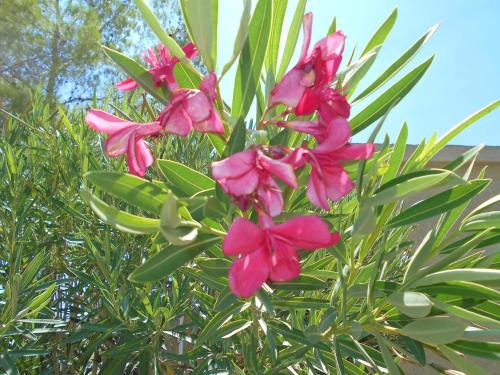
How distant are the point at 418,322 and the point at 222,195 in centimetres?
43

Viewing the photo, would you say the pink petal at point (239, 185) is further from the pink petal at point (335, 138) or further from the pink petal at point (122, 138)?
the pink petal at point (122, 138)

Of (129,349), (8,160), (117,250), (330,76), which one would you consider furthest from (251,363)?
(8,160)

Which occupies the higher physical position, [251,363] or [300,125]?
[300,125]

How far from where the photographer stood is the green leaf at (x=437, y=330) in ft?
3.11

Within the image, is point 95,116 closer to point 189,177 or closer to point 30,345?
point 189,177

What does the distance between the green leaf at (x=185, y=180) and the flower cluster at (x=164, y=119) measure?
0.21 feet

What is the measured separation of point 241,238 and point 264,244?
0.04 meters

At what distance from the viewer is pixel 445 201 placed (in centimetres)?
113

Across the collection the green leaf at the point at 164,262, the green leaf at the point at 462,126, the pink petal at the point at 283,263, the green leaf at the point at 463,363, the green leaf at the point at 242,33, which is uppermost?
the green leaf at the point at 242,33

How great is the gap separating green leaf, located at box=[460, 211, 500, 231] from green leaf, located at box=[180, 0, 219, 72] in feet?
1.90

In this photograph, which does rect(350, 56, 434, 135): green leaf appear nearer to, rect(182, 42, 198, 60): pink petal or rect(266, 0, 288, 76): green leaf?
rect(266, 0, 288, 76): green leaf

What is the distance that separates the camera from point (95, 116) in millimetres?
952

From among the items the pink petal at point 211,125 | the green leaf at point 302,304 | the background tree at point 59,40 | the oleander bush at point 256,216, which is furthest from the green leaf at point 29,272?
the background tree at point 59,40

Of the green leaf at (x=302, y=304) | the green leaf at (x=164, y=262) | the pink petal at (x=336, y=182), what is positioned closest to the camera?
the pink petal at (x=336, y=182)
